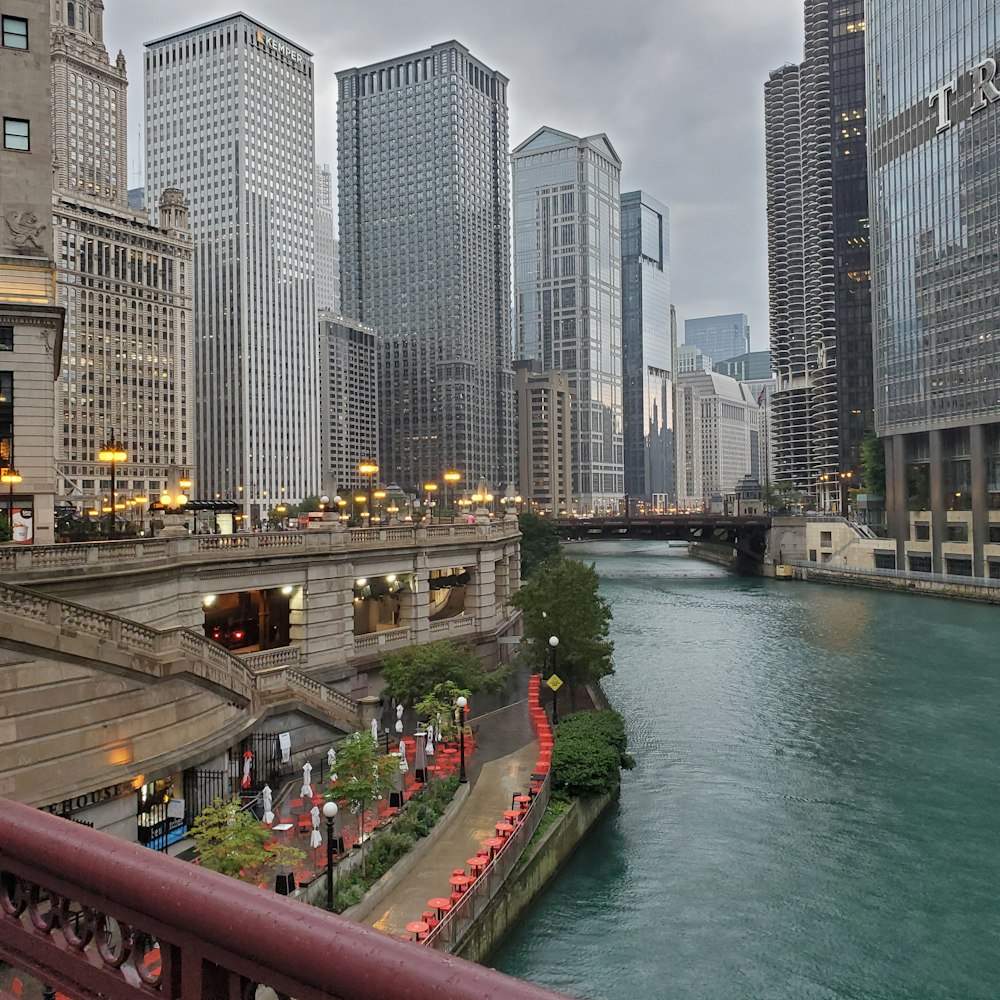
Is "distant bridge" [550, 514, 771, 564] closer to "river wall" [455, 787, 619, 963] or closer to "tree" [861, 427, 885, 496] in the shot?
"tree" [861, 427, 885, 496]

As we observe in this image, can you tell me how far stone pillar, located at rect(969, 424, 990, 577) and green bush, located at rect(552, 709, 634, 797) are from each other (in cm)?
7378

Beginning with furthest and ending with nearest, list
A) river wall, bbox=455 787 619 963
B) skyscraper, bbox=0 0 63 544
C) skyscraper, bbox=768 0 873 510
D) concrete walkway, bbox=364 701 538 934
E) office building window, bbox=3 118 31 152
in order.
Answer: skyscraper, bbox=768 0 873 510 < office building window, bbox=3 118 31 152 < skyscraper, bbox=0 0 63 544 < river wall, bbox=455 787 619 963 < concrete walkway, bbox=364 701 538 934

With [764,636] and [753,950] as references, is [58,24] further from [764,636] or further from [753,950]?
[753,950]

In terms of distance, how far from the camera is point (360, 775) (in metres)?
22.5

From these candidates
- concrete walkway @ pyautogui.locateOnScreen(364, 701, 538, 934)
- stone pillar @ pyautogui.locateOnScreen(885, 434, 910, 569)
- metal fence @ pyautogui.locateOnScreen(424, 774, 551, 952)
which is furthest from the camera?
stone pillar @ pyautogui.locateOnScreen(885, 434, 910, 569)

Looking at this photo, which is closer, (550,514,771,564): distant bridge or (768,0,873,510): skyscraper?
(550,514,771,564): distant bridge

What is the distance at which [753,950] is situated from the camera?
20719mm

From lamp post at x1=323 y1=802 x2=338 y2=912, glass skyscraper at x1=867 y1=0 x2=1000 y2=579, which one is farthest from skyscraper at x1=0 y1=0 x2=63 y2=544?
glass skyscraper at x1=867 y1=0 x2=1000 y2=579

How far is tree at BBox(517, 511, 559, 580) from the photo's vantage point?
100950 millimetres

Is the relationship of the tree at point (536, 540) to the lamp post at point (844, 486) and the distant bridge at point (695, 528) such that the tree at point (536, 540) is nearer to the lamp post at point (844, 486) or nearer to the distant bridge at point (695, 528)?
the distant bridge at point (695, 528)

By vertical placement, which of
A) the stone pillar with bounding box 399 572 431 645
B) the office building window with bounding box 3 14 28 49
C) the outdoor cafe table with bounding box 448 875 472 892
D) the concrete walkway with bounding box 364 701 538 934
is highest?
the office building window with bounding box 3 14 28 49

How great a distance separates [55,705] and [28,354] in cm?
2107

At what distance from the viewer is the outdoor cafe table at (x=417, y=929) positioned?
56.2 ft

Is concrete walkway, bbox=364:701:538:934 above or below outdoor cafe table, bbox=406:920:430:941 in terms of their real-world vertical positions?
below
